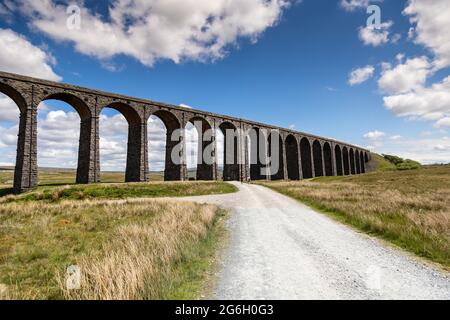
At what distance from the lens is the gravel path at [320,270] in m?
4.79

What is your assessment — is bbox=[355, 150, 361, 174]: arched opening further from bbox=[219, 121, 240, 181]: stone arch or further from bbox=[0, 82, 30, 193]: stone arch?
bbox=[0, 82, 30, 193]: stone arch

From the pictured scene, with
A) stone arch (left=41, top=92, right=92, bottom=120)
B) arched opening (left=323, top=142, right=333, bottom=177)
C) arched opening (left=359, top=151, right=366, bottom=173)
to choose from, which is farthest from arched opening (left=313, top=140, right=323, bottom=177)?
stone arch (left=41, top=92, right=92, bottom=120)

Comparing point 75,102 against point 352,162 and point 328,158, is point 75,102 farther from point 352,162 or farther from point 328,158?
point 352,162

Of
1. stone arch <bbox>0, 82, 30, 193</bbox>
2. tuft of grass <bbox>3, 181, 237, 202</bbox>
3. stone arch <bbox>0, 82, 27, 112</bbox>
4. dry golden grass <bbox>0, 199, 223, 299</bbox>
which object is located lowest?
dry golden grass <bbox>0, 199, 223, 299</bbox>

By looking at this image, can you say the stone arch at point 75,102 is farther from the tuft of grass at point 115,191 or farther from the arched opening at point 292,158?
the arched opening at point 292,158

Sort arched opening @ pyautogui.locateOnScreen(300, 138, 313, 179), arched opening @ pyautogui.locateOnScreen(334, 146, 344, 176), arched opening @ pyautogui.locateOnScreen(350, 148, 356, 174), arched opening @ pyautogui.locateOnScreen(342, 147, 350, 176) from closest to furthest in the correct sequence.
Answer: arched opening @ pyautogui.locateOnScreen(300, 138, 313, 179), arched opening @ pyautogui.locateOnScreen(334, 146, 344, 176), arched opening @ pyautogui.locateOnScreen(342, 147, 350, 176), arched opening @ pyautogui.locateOnScreen(350, 148, 356, 174)

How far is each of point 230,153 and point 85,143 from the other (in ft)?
91.5

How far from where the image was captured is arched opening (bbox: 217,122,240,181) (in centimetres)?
5444

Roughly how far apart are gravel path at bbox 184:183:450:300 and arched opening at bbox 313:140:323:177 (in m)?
72.5

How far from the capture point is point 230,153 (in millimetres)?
54969

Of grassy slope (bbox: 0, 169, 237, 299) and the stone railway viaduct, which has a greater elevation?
the stone railway viaduct

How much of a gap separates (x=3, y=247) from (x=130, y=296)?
717 cm

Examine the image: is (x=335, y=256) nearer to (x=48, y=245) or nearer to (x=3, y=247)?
(x=48, y=245)
